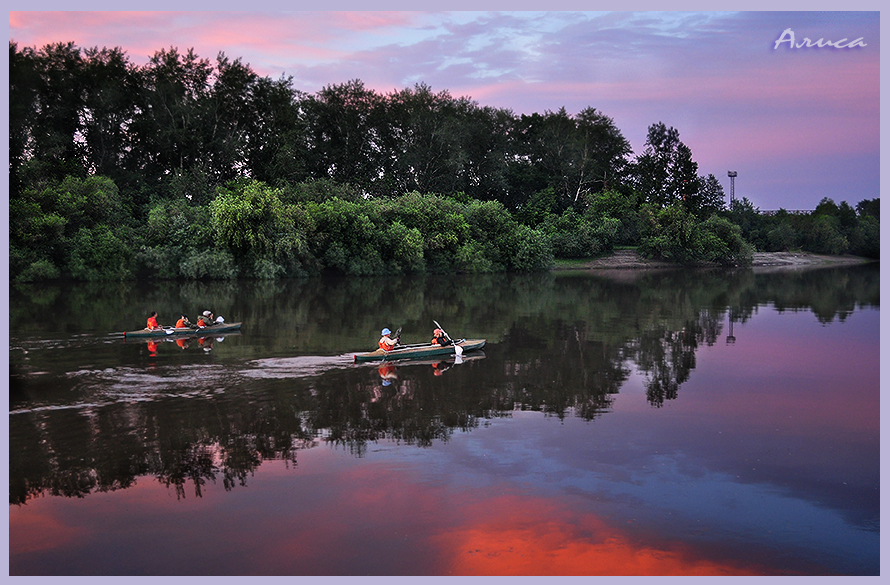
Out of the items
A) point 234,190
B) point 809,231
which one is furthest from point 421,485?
point 809,231

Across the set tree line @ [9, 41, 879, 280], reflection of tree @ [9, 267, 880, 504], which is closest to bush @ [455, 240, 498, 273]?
tree line @ [9, 41, 879, 280]

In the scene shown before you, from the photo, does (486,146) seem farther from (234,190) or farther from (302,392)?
(302,392)

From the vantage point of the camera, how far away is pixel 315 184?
65.4 m

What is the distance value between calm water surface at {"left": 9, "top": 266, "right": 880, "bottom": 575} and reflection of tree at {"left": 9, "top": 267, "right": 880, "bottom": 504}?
90 mm

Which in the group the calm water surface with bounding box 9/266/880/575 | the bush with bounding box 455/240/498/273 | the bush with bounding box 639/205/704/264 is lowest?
the calm water surface with bounding box 9/266/880/575

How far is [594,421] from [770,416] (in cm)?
416

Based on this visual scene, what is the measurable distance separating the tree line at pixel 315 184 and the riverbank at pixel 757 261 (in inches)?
51.4

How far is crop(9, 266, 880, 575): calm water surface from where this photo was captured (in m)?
10.3

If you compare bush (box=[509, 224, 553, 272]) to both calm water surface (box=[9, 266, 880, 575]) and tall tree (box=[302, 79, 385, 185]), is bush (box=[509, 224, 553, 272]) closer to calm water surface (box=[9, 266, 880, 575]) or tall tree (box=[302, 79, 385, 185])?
tall tree (box=[302, 79, 385, 185])

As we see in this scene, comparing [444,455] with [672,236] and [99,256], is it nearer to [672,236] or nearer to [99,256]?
[99,256]

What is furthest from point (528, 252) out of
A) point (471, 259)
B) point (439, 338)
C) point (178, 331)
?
point (439, 338)

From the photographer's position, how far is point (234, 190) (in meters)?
62.5

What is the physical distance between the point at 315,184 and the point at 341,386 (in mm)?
48335

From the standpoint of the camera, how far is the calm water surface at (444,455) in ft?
33.7
